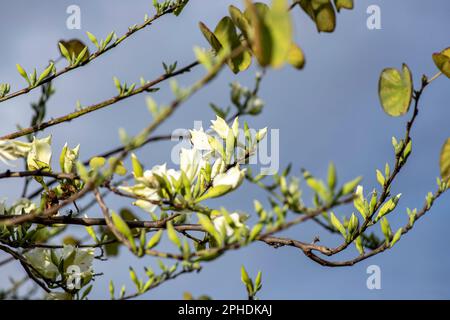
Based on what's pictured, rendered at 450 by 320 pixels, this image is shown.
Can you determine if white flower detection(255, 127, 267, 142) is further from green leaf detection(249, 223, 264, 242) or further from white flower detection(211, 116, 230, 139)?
green leaf detection(249, 223, 264, 242)

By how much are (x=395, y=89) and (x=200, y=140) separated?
37 cm

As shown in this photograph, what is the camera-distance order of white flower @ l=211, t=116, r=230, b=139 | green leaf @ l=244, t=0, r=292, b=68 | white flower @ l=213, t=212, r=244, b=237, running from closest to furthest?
1. green leaf @ l=244, t=0, r=292, b=68
2. white flower @ l=213, t=212, r=244, b=237
3. white flower @ l=211, t=116, r=230, b=139

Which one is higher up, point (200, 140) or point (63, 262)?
point (200, 140)

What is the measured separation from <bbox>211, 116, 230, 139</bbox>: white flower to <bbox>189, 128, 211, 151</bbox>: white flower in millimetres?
23

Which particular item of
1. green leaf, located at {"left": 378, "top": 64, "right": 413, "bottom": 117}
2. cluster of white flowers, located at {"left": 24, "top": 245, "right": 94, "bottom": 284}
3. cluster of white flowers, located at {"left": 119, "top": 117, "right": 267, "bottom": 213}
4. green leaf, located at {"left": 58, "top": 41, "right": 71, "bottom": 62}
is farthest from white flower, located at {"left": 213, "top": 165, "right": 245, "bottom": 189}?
green leaf, located at {"left": 58, "top": 41, "right": 71, "bottom": 62}

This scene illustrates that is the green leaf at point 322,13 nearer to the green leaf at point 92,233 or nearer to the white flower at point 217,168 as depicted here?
the white flower at point 217,168

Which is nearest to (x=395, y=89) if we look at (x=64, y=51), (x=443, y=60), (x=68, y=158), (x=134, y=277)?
(x=443, y=60)

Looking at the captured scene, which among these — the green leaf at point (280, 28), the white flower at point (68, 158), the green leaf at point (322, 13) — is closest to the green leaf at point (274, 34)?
the green leaf at point (280, 28)

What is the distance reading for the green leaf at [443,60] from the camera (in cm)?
81

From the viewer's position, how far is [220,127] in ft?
3.29

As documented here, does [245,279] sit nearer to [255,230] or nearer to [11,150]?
[255,230]

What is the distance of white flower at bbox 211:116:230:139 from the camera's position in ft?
3.27
